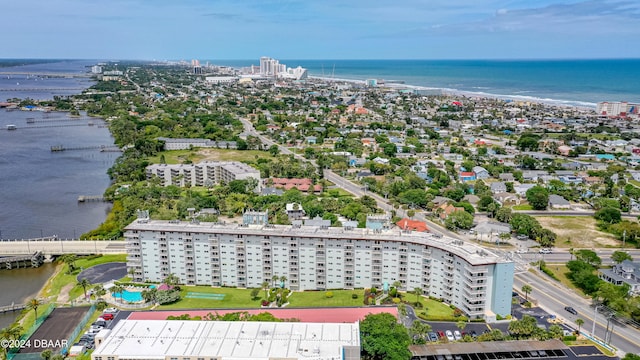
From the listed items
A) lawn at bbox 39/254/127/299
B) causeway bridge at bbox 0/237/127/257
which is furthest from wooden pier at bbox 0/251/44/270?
lawn at bbox 39/254/127/299

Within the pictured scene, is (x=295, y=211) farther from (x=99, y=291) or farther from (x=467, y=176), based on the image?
(x=467, y=176)

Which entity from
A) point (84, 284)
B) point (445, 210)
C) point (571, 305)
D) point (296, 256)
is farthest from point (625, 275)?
point (84, 284)

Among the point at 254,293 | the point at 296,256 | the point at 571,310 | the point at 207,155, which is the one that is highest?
the point at 207,155

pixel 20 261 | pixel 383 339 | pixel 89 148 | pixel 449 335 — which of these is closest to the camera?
pixel 383 339

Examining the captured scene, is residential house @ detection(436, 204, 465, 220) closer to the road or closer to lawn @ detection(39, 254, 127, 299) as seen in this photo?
the road

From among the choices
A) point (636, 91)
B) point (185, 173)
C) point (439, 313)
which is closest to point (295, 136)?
point (185, 173)

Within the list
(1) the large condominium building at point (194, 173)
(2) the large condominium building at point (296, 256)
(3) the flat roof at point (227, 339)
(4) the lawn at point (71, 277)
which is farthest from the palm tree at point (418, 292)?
(1) the large condominium building at point (194, 173)

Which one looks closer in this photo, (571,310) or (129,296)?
(571,310)
